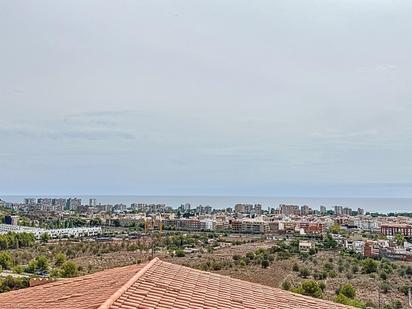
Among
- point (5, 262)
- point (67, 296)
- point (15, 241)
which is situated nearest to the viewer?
point (67, 296)

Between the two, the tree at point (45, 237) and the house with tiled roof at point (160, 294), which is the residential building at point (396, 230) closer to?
the tree at point (45, 237)

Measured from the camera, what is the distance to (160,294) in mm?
4496

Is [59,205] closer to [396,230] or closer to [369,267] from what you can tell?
[396,230]

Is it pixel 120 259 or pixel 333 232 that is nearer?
pixel 120 259

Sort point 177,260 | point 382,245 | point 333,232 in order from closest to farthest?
point 177,260, point 382,245, point 333,232

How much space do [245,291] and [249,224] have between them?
63015 millimetres

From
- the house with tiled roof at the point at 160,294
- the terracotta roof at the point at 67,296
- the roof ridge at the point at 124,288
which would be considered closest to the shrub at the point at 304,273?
the house with tiled roof at the point at 160,294

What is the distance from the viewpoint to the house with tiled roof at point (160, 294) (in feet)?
13.7

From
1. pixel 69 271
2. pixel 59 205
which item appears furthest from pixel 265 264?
pixel 59 205

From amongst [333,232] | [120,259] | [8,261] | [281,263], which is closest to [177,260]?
[120,259]

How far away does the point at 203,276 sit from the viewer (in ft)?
19.7

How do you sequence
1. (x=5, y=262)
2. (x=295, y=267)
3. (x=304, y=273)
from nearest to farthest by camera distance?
1. (x=304, y=273)
2. (x=295, y=267)
3. (x=5, y=262)

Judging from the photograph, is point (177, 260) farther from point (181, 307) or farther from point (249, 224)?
point (249, 224)

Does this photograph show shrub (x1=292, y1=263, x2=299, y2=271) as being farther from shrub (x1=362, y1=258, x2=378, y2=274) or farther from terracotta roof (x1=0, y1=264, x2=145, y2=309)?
terracotta roof (x1=0, y1=264, x2=145, y2=309)
